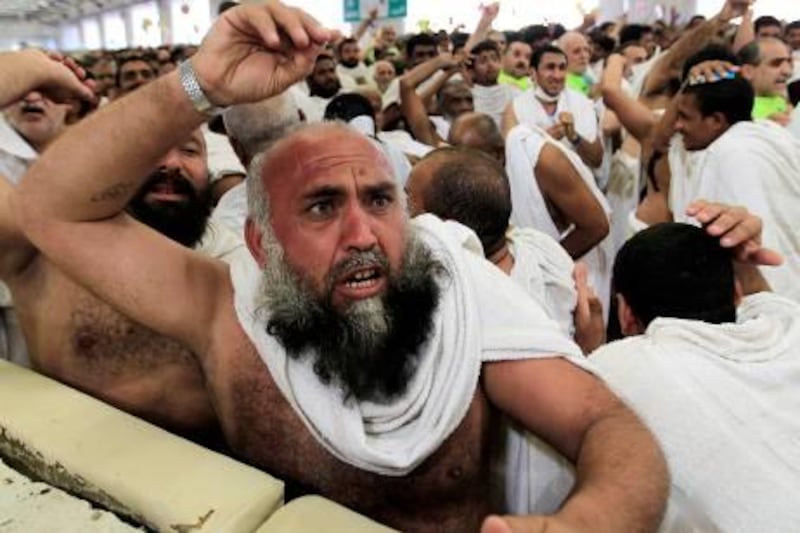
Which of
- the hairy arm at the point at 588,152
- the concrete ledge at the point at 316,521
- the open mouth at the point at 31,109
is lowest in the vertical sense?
the hairy arm at the point at 588,152

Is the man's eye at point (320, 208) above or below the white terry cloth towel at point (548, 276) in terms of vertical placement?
above

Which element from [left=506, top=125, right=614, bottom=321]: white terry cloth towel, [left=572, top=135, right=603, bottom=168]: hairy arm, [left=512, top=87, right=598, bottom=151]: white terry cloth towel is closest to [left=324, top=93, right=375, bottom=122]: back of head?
[left=512, top=87, right=598, bottom=151]: white terry cloth towel

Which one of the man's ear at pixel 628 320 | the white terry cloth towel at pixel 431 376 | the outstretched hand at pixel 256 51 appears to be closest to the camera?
the outstretched hand at pixel 256 51

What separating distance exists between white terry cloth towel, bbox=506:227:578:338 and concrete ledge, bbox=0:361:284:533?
0.95 meters

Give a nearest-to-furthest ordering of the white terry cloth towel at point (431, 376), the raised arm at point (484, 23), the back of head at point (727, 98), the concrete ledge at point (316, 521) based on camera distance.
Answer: the concrete ledge at point (316, 521), the white terry cloth towel at point (431, 376), the back of head at point (727, 98), the raised arm at point (484, 23)

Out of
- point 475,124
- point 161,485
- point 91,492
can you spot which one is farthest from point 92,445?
point 475,124

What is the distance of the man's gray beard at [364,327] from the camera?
4.15 feet

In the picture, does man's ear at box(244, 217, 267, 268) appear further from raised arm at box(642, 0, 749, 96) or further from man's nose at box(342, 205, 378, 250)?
raised arm at box(642, 0, 749, 96)

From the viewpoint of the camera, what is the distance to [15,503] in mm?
1048

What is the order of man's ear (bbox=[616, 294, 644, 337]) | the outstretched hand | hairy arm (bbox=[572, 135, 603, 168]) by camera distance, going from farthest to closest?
1. hairy arm (bbox=[572, 135, 603, 168])
2. man's ear (bbox=[616, 294, 644, 337])
3. the outstretched hand

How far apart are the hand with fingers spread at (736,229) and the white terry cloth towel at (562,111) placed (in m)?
2.29

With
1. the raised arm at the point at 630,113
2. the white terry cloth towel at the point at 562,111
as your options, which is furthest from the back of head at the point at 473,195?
the white terry cloth towel at the point at 562,111

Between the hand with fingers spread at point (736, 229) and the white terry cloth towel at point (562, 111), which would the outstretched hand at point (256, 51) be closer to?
the hand with fingers spread at point (736, 229)

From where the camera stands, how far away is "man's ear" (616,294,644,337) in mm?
1558
